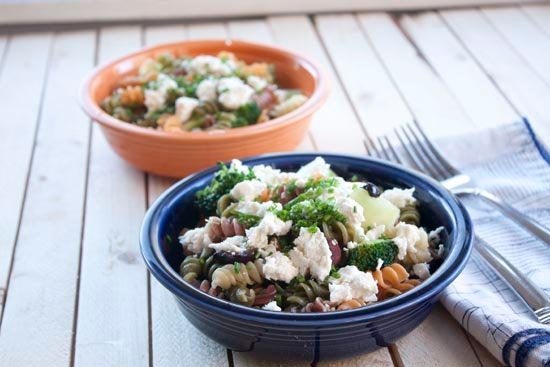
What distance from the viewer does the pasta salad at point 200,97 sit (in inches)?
83.4

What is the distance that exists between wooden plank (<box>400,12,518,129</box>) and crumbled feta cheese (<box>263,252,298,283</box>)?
116 centimetres

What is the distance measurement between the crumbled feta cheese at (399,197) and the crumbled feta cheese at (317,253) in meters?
0.25

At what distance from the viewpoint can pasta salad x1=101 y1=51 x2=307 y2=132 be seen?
2.12 meters

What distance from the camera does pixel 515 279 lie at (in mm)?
1514

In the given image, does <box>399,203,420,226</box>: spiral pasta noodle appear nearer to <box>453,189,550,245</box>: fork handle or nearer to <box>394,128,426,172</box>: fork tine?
<box>453,189,550,245</box>: fork handle

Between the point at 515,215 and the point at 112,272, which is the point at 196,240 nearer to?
the point at 112,272

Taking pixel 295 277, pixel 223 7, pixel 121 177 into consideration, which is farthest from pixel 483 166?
pixel 223 7

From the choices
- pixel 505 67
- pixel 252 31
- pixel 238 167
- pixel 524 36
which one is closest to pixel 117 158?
pixel 238 167

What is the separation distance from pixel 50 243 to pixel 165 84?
59cm

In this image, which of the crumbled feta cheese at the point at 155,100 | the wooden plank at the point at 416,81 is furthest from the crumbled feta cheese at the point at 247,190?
the wooden plank at the point at 416,81

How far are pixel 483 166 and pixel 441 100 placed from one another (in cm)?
62

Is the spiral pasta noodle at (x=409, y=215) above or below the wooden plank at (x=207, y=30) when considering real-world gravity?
above

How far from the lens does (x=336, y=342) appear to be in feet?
4.26

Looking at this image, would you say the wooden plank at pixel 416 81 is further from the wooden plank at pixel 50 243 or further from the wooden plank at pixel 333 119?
the wooden plank at pixel 50 243
